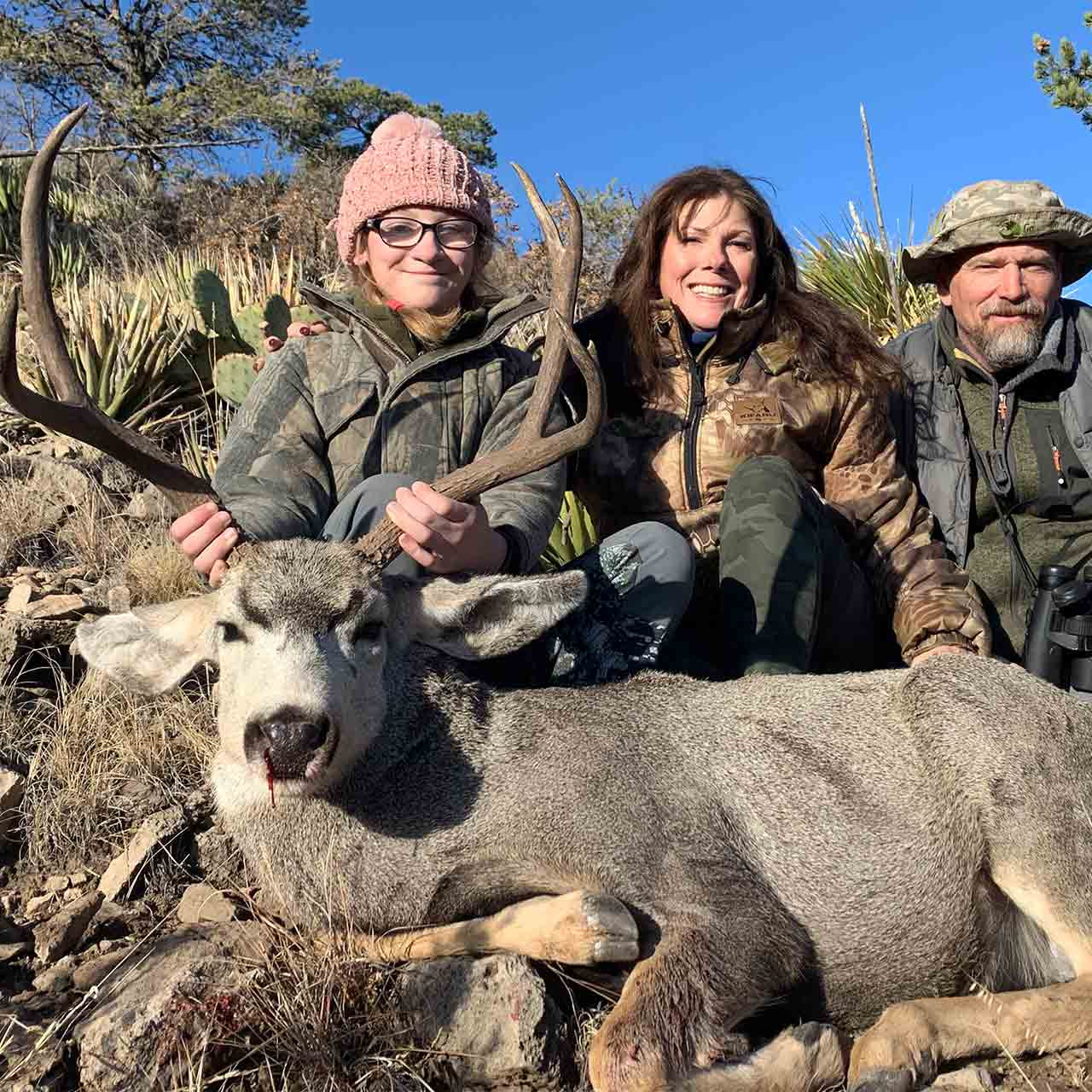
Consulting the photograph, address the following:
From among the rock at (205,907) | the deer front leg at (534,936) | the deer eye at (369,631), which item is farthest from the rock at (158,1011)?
the deer eye at (369,631)

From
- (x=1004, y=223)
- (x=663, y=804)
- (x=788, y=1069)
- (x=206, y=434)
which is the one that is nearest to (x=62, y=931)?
(x=663, y=804)

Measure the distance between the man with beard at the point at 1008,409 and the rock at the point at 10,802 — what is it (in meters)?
4.65

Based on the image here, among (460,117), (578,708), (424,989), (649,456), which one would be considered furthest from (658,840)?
(460,117)

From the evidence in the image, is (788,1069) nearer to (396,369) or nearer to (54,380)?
(54,380)

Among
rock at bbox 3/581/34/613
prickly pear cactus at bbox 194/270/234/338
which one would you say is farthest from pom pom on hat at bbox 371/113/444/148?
prickly pear cactus at bbox 194/270/234/338

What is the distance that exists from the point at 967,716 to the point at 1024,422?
278 cm

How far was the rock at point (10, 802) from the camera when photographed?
4.73m

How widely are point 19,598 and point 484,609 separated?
131 inches

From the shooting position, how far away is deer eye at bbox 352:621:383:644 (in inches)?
146

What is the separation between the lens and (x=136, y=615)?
3967 mm

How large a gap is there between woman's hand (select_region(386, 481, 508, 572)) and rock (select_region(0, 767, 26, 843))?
213 cm

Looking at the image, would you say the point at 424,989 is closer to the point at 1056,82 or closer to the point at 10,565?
the point at 10,565

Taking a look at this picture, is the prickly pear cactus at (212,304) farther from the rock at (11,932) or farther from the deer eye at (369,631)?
the deer eye at (369,631)

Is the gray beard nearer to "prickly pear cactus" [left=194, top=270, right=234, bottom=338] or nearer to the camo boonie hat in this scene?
the camo boonie hat
